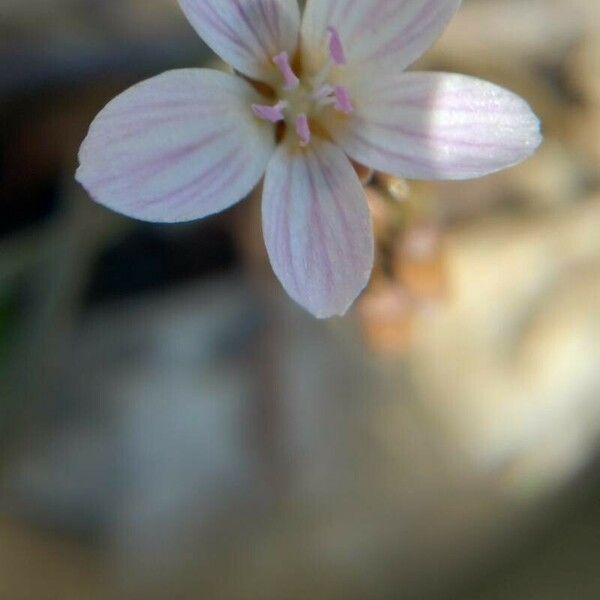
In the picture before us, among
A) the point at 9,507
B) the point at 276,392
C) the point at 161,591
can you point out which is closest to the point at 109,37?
the point at 276,392

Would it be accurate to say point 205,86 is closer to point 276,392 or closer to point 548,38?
point 276,392

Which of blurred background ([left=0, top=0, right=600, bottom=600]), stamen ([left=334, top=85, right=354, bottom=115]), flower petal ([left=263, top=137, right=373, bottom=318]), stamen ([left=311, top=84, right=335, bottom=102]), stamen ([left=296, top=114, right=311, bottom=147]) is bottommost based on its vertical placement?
flower petal ([left=263, top=137, right=373, bottom=318])

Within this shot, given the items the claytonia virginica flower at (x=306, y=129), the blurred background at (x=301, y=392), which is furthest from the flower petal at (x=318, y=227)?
the blurred background at (x=301, y=392)

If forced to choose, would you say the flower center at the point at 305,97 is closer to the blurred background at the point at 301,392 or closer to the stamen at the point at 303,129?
the stamen at the point at 303,129

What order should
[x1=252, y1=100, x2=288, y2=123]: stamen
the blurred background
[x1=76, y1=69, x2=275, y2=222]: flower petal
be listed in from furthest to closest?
the blurred background → [x1=252, y1=100, x2=288, y2=123]: stamen → [x1=76, y1=69, x2=275, y2=222]: flower petal

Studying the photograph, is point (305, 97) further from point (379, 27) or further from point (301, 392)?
point (301, 392)

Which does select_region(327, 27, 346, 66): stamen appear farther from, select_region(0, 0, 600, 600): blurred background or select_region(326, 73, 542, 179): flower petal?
select_region(0, 0, 600, 600): blurred background

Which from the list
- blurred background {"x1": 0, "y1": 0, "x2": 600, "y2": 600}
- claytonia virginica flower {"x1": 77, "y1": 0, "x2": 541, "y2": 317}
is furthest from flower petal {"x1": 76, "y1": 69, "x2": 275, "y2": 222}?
blurred background {"x1": 0, "y1": 0, "x2": 600, "y2": 600}
